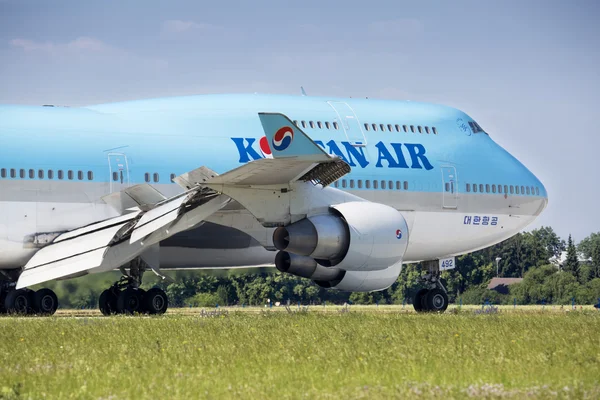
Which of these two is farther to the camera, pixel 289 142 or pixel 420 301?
pixel 420 301

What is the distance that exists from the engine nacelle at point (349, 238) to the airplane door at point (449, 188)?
6911 millimetres

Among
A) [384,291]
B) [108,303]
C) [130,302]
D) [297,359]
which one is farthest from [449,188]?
[384,291]

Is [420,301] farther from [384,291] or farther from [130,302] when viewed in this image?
[384,291]

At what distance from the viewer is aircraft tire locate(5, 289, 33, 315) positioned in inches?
945

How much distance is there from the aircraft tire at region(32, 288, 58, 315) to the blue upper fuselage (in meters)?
3.05

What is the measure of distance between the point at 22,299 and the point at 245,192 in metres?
6.76

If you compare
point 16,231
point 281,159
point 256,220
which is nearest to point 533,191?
point 256,220

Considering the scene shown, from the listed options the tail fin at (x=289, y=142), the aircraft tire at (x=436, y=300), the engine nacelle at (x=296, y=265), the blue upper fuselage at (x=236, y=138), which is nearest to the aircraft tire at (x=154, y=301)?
the blue upper fuselage at (x=236, y=138)

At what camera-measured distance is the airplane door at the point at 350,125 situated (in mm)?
27484

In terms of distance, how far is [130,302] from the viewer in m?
24.4

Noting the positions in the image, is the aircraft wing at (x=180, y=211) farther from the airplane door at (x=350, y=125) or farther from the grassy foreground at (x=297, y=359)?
the airplane door at (x=350, y=125)

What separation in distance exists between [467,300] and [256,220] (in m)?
32.1

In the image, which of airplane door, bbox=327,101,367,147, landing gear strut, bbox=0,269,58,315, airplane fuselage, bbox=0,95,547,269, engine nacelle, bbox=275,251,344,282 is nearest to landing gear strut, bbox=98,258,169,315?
airplane fuselage, bbox=0,95,547,269

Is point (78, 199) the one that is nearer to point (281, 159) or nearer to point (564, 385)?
point (281, 159)
